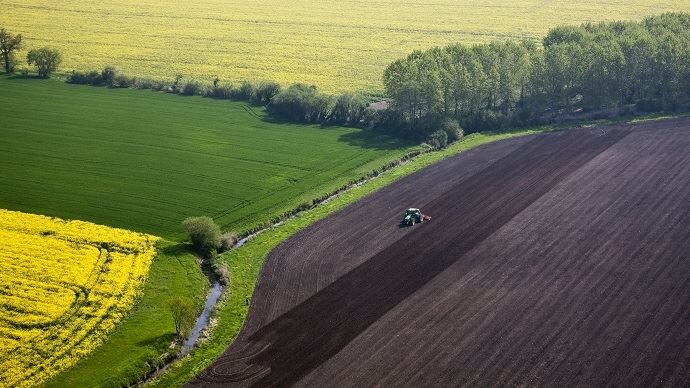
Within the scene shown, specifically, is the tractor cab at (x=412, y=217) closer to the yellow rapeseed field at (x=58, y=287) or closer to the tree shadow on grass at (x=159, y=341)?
the yellow rapeseed field at (x=58, y=287)

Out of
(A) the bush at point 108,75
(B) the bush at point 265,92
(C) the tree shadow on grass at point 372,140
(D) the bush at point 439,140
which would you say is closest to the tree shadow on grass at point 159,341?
(C) the tree shadow on grass at point 372,140

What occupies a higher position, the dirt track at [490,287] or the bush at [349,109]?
the bush at [349,109]

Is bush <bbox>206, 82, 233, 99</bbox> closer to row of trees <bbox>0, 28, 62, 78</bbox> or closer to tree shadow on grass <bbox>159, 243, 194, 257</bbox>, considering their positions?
row of trees <bbox>0, 28, 62, 78</bbox>

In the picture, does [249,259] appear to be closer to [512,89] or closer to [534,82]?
[512,89]

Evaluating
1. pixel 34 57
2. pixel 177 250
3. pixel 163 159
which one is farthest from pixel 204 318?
pixel 34 57

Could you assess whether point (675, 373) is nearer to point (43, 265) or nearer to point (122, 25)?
point (43, 265)

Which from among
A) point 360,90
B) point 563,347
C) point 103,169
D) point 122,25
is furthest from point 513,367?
point 122,25
